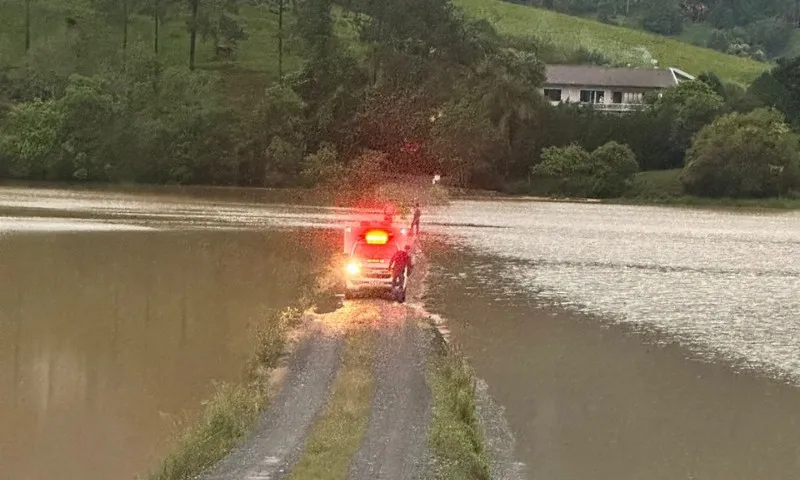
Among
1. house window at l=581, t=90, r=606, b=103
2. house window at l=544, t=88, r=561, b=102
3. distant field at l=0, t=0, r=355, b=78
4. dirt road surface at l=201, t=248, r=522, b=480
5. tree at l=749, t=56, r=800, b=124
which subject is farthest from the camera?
house window at l=581, t=90, r=606, b=103

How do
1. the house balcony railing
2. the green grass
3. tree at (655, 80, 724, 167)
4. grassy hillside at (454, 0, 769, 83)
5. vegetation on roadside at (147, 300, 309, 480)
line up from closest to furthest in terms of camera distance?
the green grass
vegetation on roadside at (147, 300, 309, 480)
tree at (655, 80, 724, 167)
the house balcony railing
grassy hillside at (454, 0, 769, 83)

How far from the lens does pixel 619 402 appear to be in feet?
55.6

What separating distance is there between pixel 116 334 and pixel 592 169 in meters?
69.1

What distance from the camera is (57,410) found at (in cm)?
1480

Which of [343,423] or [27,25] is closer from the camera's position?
[343,423]

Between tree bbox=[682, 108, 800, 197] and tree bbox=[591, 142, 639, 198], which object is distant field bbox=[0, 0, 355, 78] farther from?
tree bbox=[682, 108, 800, 197]

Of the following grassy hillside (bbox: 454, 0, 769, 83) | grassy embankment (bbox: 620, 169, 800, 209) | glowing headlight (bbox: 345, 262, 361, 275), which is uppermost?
grassy hillside (bbox: 454, 0, 769, 83)

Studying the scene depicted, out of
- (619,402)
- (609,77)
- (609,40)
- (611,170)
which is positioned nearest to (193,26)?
(611,170)

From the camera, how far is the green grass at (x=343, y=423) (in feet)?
35.6

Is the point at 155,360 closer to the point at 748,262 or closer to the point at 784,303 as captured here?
the point at 784,303

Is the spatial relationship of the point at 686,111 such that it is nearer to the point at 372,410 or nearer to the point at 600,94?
the point at 600,94

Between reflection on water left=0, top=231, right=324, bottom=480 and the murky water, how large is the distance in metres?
5.14

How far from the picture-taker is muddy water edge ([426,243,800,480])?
44.8 feet

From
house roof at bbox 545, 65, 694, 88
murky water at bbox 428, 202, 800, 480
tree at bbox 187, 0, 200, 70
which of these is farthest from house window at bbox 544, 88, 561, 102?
murky water at bbox 428, 202, 800, 480
